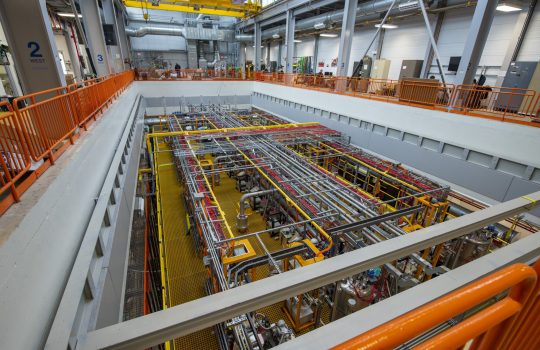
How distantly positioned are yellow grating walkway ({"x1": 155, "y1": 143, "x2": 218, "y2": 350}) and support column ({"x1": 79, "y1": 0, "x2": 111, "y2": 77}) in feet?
21.8

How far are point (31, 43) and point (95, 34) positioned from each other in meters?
6.79

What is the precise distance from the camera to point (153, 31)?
24891 millimetres

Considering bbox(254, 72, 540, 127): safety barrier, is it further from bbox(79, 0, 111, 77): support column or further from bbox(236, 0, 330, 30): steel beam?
bbox(79, 0, 111, 77): support column

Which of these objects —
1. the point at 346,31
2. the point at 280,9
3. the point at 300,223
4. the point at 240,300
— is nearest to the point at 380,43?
the point at 280,9

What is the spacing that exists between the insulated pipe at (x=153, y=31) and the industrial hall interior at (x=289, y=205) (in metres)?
6.84

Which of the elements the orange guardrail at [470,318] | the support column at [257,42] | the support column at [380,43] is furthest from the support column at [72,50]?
the orange guardrail at [470,318]

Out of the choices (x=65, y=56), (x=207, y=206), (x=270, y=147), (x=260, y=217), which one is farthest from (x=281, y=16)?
(x=207, y=206)

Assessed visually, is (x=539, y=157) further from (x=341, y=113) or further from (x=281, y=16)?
(x=281, y=16)

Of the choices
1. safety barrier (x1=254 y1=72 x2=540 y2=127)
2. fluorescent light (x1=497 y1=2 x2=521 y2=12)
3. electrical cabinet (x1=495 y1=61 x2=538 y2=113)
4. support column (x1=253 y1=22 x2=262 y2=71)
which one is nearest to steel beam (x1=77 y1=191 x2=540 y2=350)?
safety barrier (x1=254 y1=72 x2=540 y2=127)

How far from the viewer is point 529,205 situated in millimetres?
1867

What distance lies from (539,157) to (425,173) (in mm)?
2898

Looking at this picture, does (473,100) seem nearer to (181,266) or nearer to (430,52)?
(430,52)

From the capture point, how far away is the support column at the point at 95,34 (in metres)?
10.4

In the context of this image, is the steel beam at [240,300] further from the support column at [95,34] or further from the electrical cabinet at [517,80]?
the support column at [95,34]
